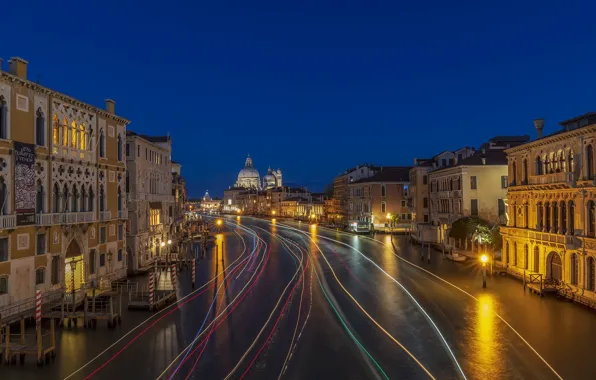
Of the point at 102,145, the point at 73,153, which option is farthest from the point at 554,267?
the point at 102,145

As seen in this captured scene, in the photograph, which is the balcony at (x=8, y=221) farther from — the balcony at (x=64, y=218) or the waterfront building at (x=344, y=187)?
the waterfront building at (x=344, y=187)

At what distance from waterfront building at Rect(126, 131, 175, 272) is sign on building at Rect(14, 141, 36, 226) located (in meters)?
16.0

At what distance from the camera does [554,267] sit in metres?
34.2

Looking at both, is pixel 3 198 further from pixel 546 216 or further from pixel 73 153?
pixel 546 216

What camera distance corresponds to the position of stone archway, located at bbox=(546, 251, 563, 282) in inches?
1313

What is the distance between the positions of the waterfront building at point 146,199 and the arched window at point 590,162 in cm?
3561

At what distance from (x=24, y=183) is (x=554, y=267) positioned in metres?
34.4

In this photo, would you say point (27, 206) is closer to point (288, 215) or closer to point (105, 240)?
point (105, 240)

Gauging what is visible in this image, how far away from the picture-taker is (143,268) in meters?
45.1

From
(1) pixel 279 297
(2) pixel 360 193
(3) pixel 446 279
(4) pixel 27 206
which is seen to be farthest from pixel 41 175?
(2) pixel 360 193

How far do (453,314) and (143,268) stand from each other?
28811 mm

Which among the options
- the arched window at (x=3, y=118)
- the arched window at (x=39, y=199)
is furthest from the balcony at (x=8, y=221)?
the arched window at (x=3, y=118)

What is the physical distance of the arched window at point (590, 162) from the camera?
29984mm

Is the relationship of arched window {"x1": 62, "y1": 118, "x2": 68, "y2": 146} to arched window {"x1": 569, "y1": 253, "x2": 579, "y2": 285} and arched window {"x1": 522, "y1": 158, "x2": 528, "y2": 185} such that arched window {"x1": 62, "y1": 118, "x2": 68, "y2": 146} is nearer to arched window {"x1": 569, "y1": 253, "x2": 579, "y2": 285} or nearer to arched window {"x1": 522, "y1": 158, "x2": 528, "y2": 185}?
arched window {"x1": 569, "y1": 253, "x2": 579, "y2": 285}
